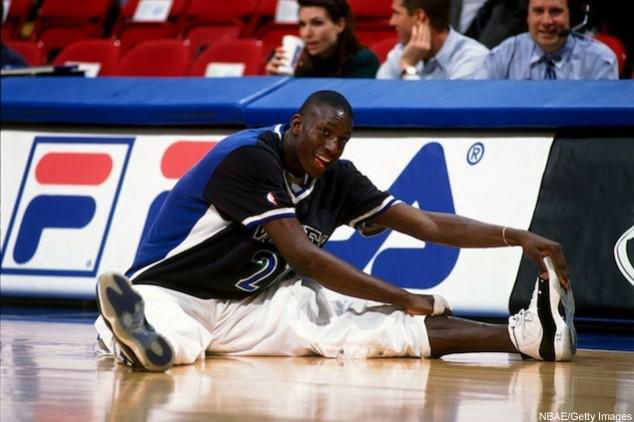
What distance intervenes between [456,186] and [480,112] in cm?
39

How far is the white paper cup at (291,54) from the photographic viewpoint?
8.12 meters

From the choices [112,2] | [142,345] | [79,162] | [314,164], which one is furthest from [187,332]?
[112,2]

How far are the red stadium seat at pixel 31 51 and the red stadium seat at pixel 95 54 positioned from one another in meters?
0.51

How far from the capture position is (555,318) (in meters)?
5.15

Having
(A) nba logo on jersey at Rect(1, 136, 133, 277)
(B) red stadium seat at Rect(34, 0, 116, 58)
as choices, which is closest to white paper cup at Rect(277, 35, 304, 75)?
(A) nba logo on jersey at Rect(1, 136, 133, 277)

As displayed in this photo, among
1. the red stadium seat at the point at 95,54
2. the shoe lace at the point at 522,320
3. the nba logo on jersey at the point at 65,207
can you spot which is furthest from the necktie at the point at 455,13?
the shoe lace at the point at 522,320

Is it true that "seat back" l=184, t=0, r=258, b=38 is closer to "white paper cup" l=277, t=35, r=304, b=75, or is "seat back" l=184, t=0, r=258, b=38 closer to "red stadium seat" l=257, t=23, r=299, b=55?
"red stadium seat" l=257, t=23, r=299, b=55

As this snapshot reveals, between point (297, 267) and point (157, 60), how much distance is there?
5.26 m

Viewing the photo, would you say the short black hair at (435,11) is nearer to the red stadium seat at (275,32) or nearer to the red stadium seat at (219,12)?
the red stadium seat at (275,32)

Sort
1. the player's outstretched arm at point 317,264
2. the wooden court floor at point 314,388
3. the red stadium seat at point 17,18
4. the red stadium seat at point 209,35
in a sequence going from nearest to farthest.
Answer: the wooden court floor at point 314,388
the player's outstretched arm at point 317,264
the red stadium seat at point 209,35
the red stadium seat at point 17,18

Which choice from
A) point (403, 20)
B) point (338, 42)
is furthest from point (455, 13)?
point (338, 42)

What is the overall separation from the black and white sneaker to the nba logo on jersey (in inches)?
108

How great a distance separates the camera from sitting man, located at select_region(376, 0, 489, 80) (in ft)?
26.1

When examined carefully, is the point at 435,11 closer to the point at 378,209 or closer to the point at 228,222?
the point at 378,209
